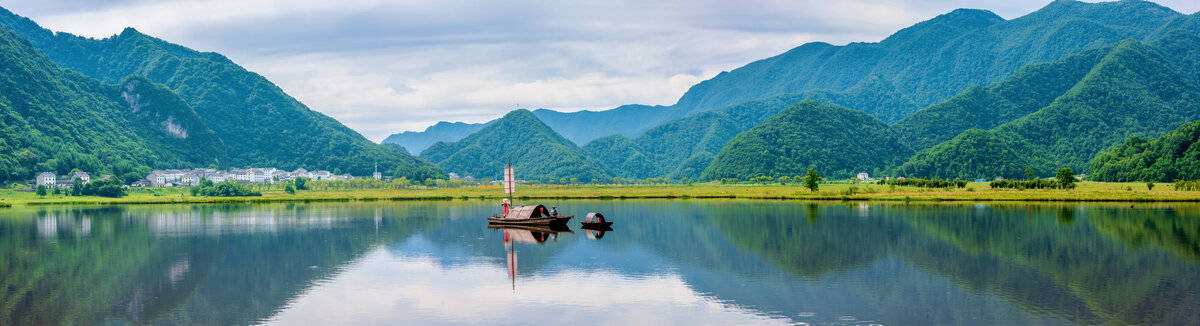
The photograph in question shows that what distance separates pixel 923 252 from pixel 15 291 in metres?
35.3

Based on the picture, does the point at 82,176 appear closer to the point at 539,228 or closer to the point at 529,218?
the point at 529,218

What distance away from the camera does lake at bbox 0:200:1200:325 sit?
74.4 feet

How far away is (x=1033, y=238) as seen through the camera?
41.9m

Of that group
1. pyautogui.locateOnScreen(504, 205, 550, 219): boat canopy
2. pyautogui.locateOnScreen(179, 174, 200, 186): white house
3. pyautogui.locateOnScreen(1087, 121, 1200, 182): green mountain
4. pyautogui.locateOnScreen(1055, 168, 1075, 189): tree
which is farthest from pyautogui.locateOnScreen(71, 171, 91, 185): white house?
pyautogui.locateOnScreen(1087, 121, 1200, 182): green mountain

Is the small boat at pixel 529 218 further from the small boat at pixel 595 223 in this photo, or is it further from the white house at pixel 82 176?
the white house at pixel 82 176

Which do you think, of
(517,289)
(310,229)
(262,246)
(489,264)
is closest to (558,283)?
(517,289)

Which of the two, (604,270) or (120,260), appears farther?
(120,260)

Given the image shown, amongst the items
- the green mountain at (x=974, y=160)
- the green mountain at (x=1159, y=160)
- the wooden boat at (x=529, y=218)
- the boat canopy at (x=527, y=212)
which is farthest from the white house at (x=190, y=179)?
the green mountain at (x=1159, y=160)

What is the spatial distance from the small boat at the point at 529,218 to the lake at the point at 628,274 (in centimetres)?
174

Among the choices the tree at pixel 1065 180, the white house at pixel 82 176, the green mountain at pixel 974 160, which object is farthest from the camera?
the green mountain at pixel 974 160

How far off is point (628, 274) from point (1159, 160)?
123 metres

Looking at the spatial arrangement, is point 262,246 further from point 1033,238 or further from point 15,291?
point 1033,238

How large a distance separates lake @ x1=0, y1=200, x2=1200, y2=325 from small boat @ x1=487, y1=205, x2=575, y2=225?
5.71 feet

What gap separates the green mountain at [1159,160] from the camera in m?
115
